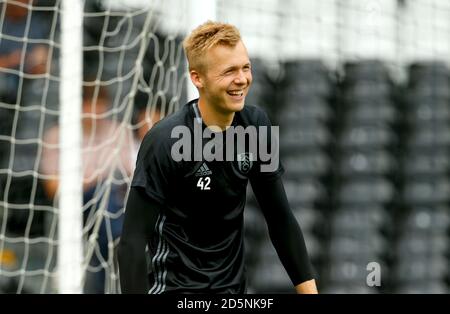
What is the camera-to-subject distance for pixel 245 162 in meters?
3.15

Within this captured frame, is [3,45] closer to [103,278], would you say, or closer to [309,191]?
[103,278]

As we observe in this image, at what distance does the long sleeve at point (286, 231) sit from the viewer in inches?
125

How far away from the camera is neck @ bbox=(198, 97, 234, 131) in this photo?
3113mm

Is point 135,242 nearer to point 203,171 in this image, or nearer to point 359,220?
point 203,171

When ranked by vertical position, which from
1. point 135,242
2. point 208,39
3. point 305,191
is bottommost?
point 135,242

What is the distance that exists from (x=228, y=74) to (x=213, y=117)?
16 centimetres

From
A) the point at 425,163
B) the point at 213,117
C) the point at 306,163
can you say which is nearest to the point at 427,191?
the point at 425,163

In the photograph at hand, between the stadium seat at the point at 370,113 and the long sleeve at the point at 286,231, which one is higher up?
the stadium seat at the point at 370,113

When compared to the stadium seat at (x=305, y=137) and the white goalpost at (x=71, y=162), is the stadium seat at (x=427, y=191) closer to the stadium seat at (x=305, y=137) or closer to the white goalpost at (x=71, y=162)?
the stadium seat at (x=305, y=137)

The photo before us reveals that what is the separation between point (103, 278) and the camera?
5.89m

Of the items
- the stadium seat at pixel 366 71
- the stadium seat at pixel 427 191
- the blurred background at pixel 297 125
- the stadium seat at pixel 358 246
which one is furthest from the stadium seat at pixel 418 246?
the stadium seat at pixel 366 71

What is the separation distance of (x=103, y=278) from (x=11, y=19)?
1.55 metres

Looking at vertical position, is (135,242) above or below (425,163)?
below

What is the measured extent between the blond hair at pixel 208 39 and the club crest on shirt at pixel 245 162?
0.30 meters
